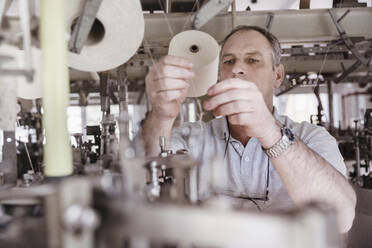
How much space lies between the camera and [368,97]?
10.2 meters

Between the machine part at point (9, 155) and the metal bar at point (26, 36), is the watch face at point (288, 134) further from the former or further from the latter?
the machine part at point (9, 155)

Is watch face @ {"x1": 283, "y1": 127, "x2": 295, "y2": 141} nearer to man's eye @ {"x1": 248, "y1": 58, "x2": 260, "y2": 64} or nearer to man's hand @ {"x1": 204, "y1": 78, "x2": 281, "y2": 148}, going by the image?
man's hand @ {"x1": 204, "y1": 78, "x2": 281, "y2": 148}

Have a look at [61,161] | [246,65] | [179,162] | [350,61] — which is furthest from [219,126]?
[350,61]

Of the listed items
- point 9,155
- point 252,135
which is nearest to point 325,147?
Result: point 252,135

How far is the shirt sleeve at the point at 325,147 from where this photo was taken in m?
1.20

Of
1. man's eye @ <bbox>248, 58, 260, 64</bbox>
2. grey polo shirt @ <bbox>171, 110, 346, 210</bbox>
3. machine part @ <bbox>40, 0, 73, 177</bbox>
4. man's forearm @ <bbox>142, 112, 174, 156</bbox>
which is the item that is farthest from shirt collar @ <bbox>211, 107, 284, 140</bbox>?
machine part @ <bbox>40, 0, 73, 177</bbox>

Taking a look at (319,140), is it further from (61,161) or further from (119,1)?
(61,161)

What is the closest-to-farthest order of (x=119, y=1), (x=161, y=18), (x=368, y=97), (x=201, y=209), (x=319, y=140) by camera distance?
(x=201, y=209) → (x=119, y=1) → (x=319, y=140) → (x=161, y=18) → (x=368, y=97)

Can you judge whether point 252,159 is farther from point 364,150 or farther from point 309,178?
point 364,150

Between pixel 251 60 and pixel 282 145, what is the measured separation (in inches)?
20.4

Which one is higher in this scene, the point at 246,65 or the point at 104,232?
the point at 246,65

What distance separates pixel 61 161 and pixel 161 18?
1.69 meters

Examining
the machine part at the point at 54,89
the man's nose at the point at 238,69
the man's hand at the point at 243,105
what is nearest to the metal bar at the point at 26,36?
the machine part at the point at 54,89

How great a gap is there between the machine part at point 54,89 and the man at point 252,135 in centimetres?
16
